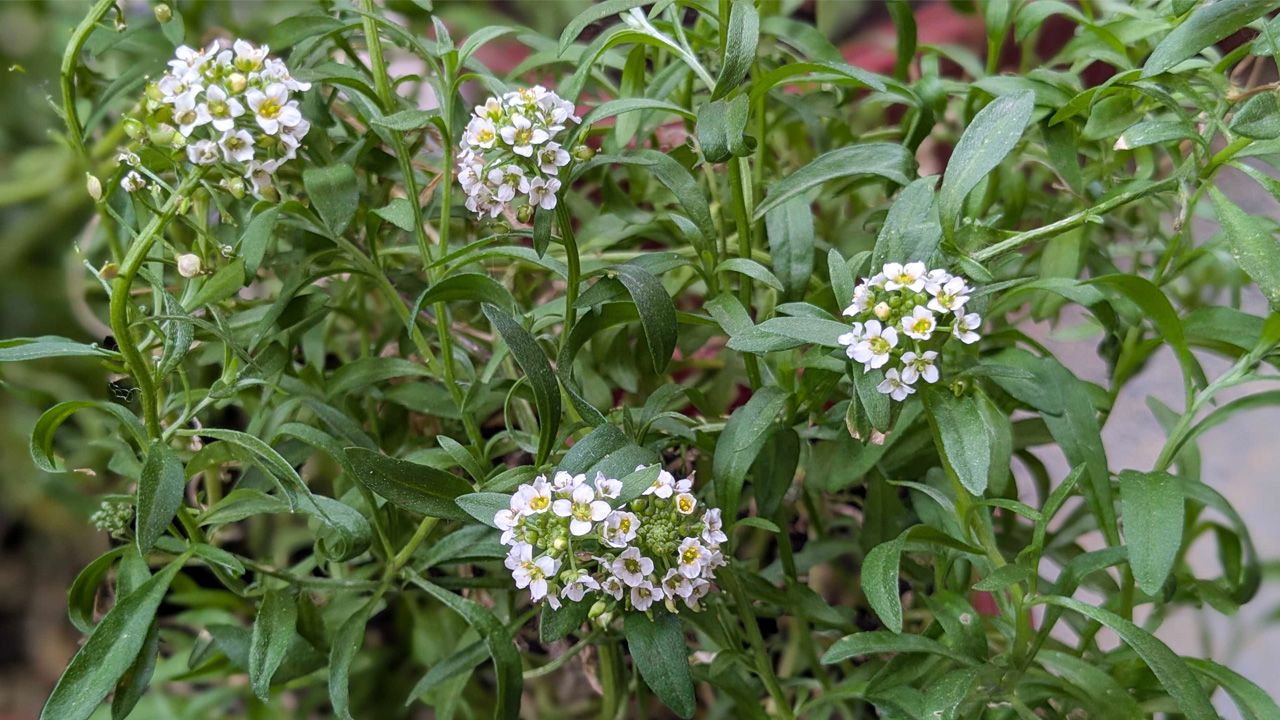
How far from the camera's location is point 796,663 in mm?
920

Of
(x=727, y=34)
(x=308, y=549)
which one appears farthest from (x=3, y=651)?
(x=727, y=34)

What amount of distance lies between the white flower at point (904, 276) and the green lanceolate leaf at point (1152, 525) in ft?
0.65

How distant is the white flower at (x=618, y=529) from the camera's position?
54cm

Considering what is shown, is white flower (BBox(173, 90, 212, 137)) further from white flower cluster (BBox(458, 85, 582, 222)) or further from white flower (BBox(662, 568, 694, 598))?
white flower (BBox(662, 568, 694, 598))

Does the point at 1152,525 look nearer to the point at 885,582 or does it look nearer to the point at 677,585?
the point at 885,582

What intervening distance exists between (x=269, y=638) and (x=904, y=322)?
0.43 m

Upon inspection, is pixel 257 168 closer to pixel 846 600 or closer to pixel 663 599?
pixel 663 599

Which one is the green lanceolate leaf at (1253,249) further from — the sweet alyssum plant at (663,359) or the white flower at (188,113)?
the white flower at (188,113)

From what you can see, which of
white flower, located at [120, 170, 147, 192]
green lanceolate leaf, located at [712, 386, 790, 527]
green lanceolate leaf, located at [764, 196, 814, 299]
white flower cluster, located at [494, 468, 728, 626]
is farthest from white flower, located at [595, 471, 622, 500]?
white flower, located at [120, 170, 147, 192]

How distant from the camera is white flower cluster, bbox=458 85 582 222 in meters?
0.56

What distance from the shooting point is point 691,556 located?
57cm

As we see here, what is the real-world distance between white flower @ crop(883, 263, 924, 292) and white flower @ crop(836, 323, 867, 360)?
0.08 feet

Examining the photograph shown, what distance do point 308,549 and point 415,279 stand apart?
1.29 feet

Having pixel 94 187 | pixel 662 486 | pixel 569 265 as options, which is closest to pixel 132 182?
pixel 94 187
